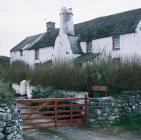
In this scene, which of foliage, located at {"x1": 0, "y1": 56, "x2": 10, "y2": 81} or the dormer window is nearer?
foliage, located at {"x1": 0, "y1": 56, "x2": 10, "y2": 81}

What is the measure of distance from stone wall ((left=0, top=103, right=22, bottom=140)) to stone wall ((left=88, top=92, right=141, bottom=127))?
5953mm

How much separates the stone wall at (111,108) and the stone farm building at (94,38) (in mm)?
11169

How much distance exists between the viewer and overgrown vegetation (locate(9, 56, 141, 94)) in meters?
16.3

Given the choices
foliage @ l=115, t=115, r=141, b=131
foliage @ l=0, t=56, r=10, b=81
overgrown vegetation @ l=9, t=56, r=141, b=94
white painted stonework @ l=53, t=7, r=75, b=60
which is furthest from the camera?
white painted stonework @ l=53, t=7, r=75, b=60

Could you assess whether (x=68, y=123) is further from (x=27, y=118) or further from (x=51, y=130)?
(x=27, y=118)

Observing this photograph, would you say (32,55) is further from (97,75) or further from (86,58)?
(97,75)

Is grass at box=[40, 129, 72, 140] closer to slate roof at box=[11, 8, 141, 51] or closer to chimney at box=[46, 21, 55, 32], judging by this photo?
slate roof at box=[11, 8, 141, 51]

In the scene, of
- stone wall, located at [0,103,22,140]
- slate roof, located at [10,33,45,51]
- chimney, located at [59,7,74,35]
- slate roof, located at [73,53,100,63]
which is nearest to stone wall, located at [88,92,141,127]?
stone wall, located at [0,103,22,140]

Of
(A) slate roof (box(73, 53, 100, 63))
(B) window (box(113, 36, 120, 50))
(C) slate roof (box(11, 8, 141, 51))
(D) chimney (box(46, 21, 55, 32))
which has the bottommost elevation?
(A) slate roof (box(73, 53, 100, 63))

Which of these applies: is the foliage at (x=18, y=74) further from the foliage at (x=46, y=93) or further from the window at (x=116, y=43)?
the window at (x=116, y=43)

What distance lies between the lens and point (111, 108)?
15.0 m

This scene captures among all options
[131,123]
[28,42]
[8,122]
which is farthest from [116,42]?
[8,122]

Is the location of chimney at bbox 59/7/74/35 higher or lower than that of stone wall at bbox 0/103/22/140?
higher

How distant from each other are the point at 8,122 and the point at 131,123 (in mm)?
7403
